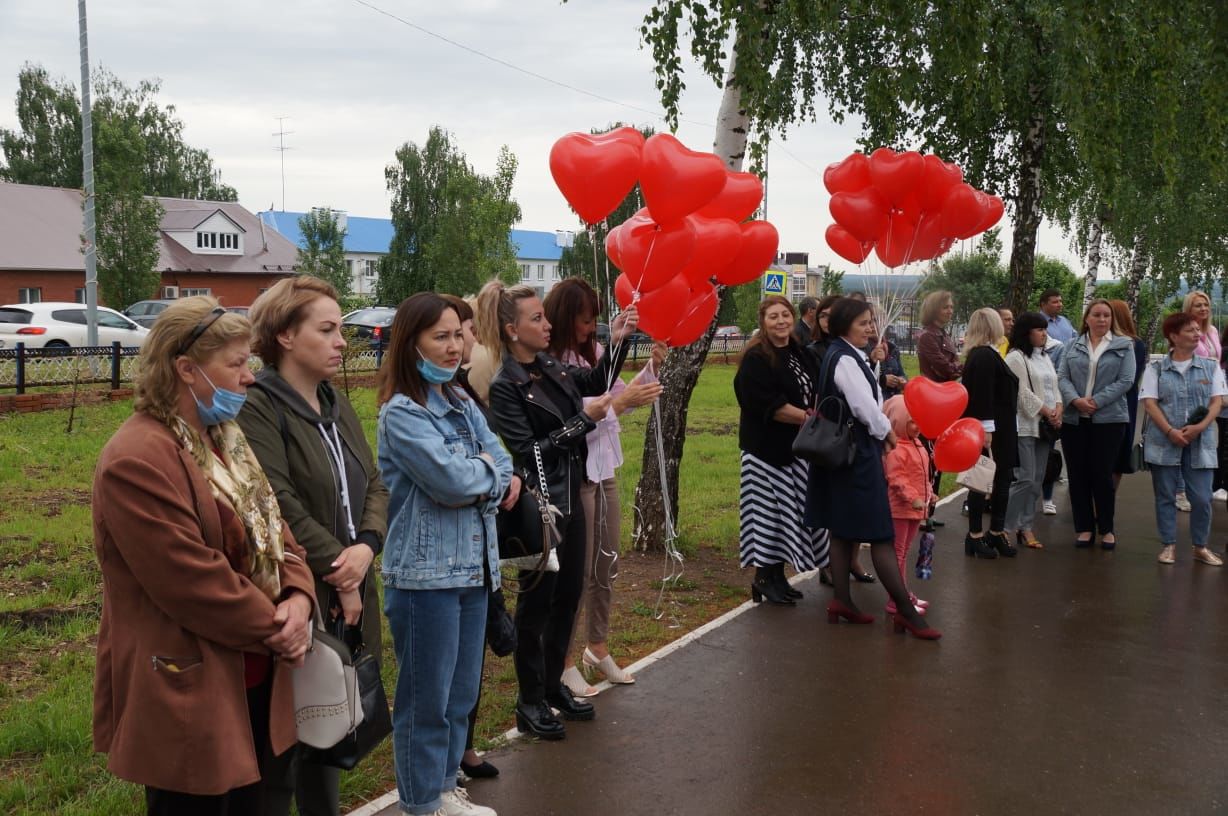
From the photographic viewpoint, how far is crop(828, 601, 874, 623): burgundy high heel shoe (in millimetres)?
6582

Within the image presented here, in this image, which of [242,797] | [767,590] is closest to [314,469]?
[242,797]

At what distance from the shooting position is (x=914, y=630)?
632 cm

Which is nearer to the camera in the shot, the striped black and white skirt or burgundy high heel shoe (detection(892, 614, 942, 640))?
burgundy high heel shoe (detection(892, 614, 942, 640))

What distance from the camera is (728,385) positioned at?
27.9 meters

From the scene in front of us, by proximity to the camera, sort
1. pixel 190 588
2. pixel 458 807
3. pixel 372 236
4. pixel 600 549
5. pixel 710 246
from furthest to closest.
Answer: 1. pixel 372 236
2. pixel 710 246
3. pixel 600 549
4. pixel 458 807
5. pixel 190 588

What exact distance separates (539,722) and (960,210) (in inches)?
189

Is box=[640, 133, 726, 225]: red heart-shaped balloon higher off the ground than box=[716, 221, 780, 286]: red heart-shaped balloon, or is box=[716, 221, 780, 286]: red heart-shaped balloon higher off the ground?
box=[640, 133, 726, 225]: red heart-shaped balloon

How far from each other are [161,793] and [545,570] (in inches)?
76.6

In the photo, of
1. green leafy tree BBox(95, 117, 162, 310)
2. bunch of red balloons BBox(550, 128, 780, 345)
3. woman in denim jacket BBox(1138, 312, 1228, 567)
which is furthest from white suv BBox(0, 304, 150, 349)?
woman in denim jacket BBox(1138, 312, 1228, 567)

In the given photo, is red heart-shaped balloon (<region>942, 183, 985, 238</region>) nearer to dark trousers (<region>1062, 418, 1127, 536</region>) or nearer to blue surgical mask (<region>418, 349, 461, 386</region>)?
dark trousers (<region>1062, 418, 1127, 536</region>)

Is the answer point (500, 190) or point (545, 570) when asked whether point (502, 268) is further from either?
point (545, 570)

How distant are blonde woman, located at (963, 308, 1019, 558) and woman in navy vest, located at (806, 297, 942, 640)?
88.8 inches

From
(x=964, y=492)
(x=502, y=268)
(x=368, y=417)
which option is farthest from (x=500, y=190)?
(x=964, y=492)

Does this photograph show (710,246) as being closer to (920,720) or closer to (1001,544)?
(920,720)
